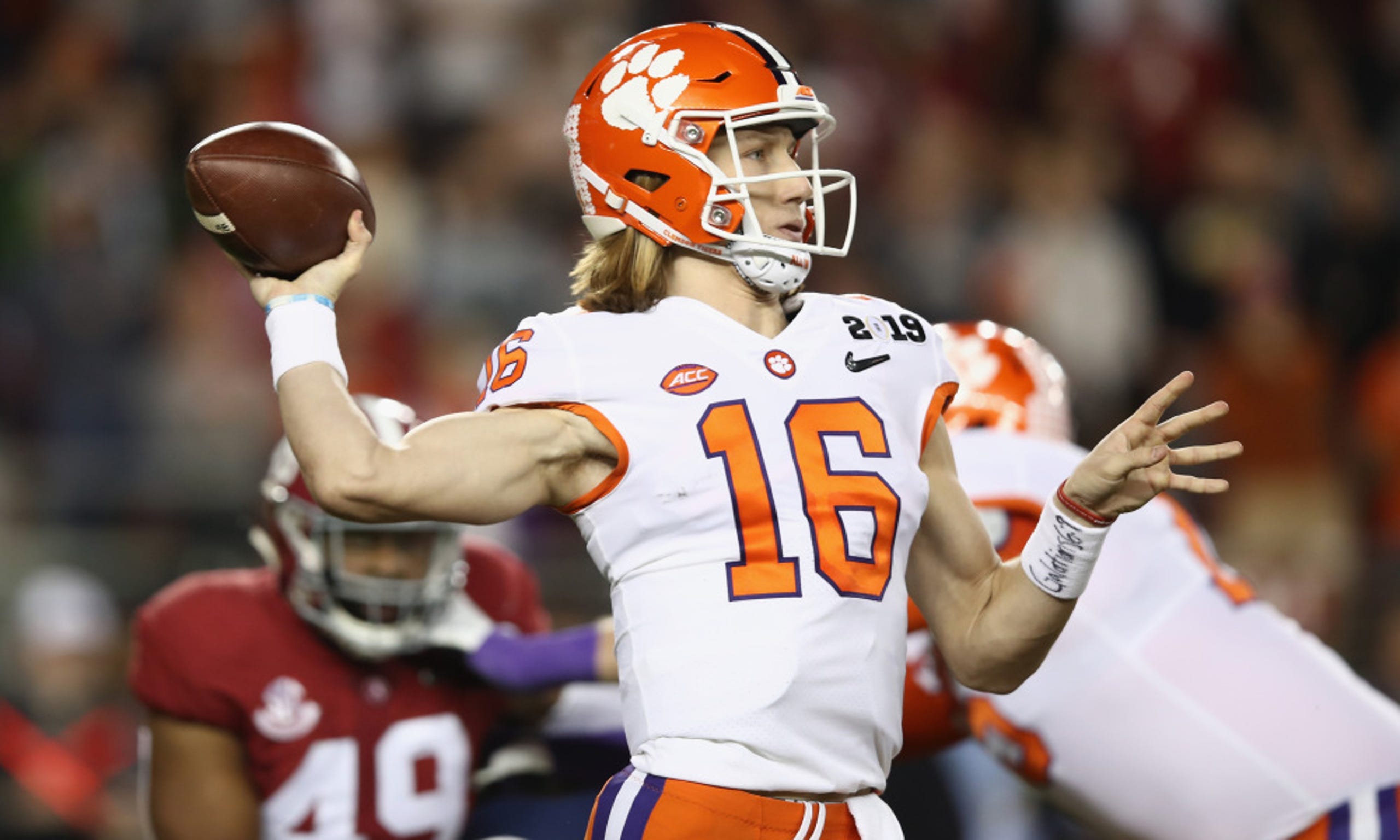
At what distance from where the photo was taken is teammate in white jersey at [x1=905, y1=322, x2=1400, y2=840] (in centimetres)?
311

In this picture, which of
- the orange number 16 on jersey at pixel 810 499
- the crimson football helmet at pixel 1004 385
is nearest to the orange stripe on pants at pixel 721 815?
the orange number 16 on jersey at pixel 810 499

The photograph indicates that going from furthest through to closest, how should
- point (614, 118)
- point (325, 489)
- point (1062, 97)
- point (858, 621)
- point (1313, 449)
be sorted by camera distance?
point (1062, 97) < point (1313, 449) < point (614, 118) < point (858, 621) < point (325, 489)

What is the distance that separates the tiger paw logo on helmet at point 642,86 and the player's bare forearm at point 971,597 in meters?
0.68

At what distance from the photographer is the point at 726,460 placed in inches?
94.8

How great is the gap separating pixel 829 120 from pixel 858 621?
2.69ft

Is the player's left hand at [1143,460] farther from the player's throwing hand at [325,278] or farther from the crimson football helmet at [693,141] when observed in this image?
the player's throwing hand at [325,278]

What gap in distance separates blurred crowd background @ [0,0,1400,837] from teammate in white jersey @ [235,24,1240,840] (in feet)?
12.0

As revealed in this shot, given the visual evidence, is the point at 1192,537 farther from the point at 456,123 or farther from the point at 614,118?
the point at 456,123

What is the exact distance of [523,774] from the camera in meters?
3.77

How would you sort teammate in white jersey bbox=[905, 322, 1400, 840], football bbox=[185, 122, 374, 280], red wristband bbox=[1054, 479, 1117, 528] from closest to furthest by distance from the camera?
football bbox=[185, 122, 374, 280] → red wristband bbox=[1054, 479, 1117, 528] → teammate in white jersey bbox=[905, 322, 1400, 840]

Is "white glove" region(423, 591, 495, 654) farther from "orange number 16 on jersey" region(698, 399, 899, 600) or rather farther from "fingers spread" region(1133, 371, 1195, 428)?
"fingers spread" region(1133, 371, 1195, 428)

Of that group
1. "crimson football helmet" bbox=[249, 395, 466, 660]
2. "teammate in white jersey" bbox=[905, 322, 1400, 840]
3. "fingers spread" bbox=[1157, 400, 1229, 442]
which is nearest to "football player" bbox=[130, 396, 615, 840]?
"crimson football helmet" bbox=[249, 395, 466, 660]

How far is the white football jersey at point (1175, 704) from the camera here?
312 cm

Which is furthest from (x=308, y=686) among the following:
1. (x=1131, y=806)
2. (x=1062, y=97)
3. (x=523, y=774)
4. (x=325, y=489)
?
(x=1062, y=97)
